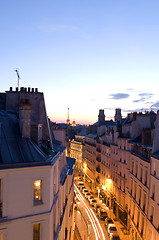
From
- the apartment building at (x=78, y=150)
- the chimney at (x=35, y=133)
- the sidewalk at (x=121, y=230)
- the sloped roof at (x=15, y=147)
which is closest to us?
the sloped roof at (x=15, y=147)

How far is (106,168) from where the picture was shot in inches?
2405

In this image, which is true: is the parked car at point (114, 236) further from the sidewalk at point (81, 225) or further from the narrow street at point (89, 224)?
the sidewalk at point (81, 225)

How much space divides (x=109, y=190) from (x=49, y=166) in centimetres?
4575

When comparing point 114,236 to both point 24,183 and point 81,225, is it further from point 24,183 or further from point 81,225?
point 24,183

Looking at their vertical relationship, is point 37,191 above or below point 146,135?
below

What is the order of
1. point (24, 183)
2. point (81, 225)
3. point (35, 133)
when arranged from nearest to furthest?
1. point (24, 183)
2. point (35, 133)
3. point (81, 225)

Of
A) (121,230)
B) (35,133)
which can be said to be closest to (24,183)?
(35,133)

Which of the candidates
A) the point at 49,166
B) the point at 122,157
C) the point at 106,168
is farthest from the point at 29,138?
the point at 106,168

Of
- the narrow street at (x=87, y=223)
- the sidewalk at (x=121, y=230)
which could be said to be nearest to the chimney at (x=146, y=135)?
the sidewalk at (x=121, y=230)

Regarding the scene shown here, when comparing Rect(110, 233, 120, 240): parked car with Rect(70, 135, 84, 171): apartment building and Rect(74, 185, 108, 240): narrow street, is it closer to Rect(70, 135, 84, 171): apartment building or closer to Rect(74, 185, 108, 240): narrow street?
Rect(74, 185, 108, 240): narrow street

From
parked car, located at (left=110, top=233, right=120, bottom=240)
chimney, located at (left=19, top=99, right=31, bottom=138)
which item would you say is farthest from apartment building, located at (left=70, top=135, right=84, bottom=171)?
chimney, located at (left=19, top=99, right=31, bottom=138)

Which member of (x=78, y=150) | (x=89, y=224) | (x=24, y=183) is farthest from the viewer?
(x=78, y=150)

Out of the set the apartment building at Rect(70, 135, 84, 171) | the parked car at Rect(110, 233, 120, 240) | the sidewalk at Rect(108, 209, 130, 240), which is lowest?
the sidewalk at Rect(108, 209, 130, 240)

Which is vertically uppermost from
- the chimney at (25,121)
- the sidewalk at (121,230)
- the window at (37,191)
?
the chimney at (25,121)
